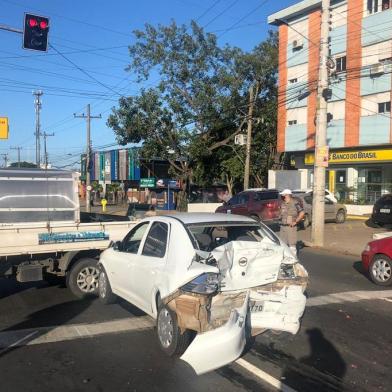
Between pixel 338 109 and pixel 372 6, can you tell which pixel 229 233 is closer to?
pixel 338 109

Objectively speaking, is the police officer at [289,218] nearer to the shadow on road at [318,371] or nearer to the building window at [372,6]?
the shadow on road at [318,371]

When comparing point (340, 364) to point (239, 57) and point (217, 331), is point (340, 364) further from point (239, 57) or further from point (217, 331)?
point (239, 57)

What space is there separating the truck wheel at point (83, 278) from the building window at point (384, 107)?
77.5 ft

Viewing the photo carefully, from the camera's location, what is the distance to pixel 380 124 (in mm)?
28375

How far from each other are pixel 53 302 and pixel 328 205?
17.8 meters

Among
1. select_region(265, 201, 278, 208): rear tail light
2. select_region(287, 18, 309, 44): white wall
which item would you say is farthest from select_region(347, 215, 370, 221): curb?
select_region(287, 18, 309, 44): white wall

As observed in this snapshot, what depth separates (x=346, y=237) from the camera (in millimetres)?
18875

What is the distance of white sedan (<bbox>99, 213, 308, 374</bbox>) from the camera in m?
5.09

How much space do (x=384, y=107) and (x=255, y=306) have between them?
83.1 feet

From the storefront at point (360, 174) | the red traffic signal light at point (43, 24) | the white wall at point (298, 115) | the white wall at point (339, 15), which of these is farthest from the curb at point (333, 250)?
the white wall at point (339, 15)

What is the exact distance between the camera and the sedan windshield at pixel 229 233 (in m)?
6.39

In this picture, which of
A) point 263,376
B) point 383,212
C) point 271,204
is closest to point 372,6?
point 383,212

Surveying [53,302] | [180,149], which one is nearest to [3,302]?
[53,302]

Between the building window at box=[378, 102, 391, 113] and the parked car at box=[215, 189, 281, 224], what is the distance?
8.86m
